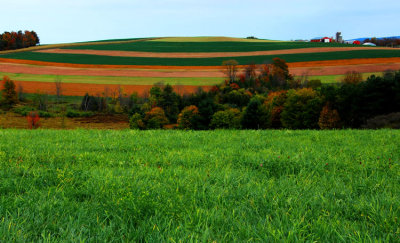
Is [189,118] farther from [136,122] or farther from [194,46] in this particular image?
[194,46]

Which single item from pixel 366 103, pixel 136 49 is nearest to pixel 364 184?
pixel 366 103

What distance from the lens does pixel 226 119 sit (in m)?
57.8

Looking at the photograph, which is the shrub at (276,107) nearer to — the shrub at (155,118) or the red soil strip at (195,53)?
the shrub at (155,118)

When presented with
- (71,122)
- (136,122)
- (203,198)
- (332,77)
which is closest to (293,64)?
(332,77)

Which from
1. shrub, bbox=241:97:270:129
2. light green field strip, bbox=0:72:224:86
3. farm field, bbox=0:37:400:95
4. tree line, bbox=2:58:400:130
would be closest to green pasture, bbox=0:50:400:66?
farm field, bbox=0:37:400:95

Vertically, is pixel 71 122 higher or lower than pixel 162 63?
lower

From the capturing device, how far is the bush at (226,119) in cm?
5672

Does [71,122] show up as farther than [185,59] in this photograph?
No

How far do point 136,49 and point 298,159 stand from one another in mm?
92475

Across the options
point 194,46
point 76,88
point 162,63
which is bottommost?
point 76,88

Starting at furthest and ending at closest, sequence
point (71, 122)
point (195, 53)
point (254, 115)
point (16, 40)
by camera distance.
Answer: point (16, 40)
point (195, 53)
point (71, 122)
point (254, 115)

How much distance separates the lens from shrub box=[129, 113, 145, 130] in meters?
58.4

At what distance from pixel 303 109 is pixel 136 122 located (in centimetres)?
3196

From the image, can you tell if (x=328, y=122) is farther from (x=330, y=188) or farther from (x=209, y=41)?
(x=209, y=41)
